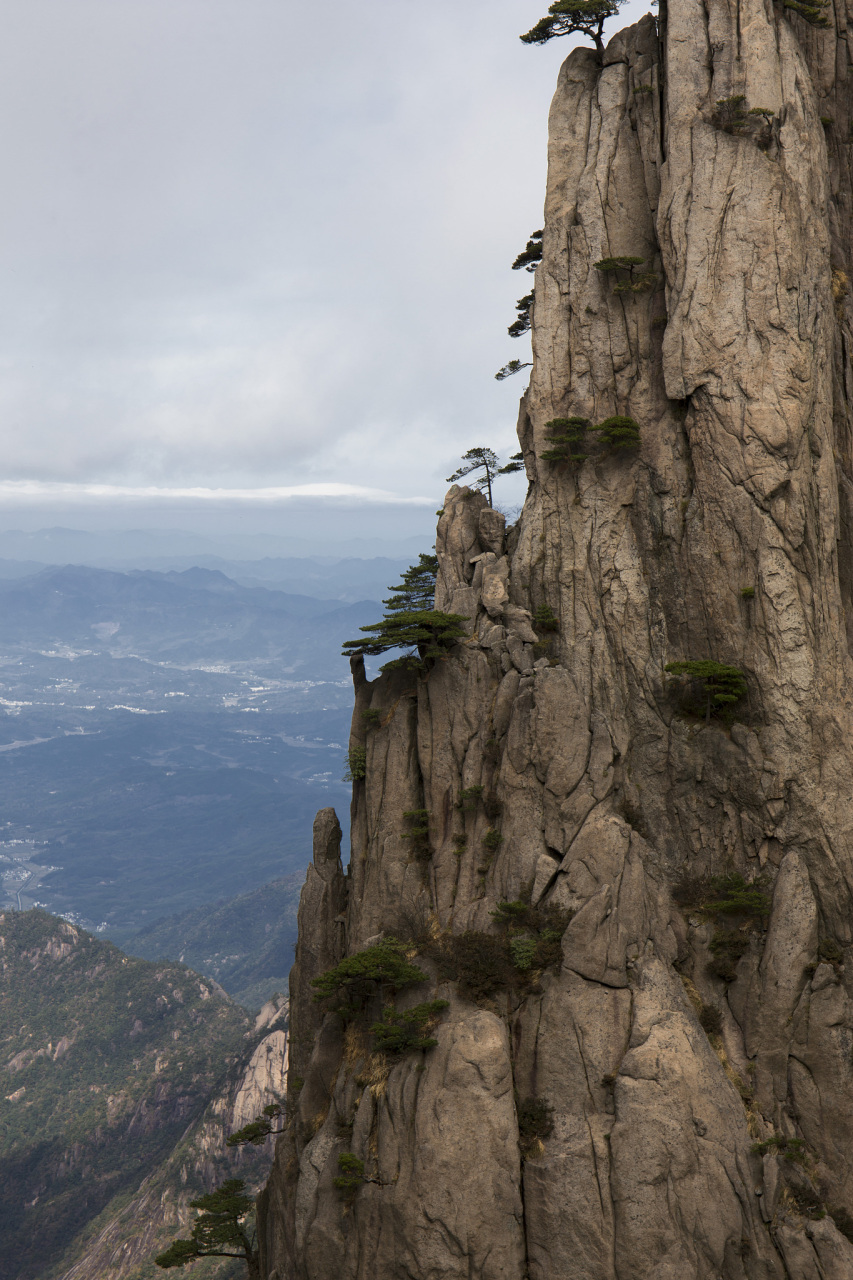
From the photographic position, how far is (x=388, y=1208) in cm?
2927

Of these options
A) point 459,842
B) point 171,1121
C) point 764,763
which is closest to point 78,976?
point 171,1121

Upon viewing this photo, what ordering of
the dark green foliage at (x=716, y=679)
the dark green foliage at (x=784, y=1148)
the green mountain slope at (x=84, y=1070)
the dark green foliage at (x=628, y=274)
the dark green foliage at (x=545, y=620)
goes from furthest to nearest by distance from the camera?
the green mountain slope at (x=84, y=1070) < the dark green foliage at (x=545, y=620) < the dark green foliage at (x=628, y=274) < the dark green foliage at (x=716, y=679) < the dark green foliage at (x=784, y=1148)

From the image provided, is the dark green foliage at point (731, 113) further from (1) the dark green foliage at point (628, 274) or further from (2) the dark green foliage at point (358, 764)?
(2) the dark green foliage at point (358, 764)

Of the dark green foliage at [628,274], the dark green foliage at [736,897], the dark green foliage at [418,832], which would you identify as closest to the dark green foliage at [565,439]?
the dark green foliage at [628,274]

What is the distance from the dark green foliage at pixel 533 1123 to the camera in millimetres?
29188

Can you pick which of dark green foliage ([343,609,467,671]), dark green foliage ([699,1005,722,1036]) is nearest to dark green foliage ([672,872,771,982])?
dark green foliage ([699,1005,722,1036])

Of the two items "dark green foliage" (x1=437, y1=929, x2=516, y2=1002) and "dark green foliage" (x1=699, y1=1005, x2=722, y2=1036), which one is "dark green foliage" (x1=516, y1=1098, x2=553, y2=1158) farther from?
"dark green foliage" (x1=699, y1=1005, x2=722, y2=1036)

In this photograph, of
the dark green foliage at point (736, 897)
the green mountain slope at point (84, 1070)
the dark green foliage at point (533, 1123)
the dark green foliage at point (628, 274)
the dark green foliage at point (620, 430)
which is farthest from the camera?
the green mountain slope at point (84, 1070)

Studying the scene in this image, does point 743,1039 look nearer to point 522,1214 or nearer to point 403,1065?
point 522,1214

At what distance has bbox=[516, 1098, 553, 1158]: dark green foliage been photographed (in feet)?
95.8

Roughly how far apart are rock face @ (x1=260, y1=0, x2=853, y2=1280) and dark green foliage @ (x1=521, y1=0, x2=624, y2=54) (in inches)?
62.6

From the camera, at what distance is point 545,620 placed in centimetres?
3941

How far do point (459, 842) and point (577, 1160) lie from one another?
1346 cm

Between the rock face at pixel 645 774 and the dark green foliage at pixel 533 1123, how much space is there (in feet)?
0.42
